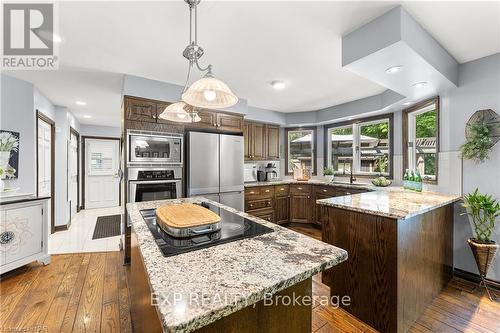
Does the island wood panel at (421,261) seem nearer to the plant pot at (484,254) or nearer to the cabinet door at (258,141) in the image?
the plant pot at (484,254)

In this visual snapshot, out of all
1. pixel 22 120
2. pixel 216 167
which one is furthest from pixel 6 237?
pixel 216 167

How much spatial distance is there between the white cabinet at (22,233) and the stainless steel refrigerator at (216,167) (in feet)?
5.89

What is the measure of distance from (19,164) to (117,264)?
1.92 m

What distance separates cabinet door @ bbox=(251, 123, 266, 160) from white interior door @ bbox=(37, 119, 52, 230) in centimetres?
360

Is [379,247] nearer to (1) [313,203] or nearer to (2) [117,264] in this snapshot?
(1) [313,203]

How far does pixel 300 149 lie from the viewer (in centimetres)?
516

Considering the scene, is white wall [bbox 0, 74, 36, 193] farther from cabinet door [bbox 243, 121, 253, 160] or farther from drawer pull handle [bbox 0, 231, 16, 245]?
cabinet door [bbox 243, 121, 253, 160]

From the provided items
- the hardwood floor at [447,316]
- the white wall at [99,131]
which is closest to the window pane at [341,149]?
the hardwood floor at [447,316]

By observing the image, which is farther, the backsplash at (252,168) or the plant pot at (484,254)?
the backsplash at (252,168)

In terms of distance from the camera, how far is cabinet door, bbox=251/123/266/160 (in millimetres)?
4566

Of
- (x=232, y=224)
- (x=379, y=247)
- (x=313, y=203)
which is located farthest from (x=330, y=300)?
(x=313, y=203)

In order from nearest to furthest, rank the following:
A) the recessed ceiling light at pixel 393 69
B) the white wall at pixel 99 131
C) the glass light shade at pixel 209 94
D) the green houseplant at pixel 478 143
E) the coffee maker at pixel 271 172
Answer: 1. the glass light shade at pixel 209 94
2. the recessed ceiling light at pixel 393 69
3. the green houseplant at pixel 478 143
4. the coffee maker at pixel 271 172
5. the white wall at pixel 99 131

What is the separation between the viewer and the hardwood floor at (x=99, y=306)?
5.82ft

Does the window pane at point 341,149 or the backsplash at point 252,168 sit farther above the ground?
the window pane at point 341,149
